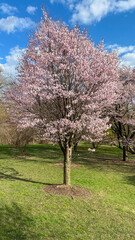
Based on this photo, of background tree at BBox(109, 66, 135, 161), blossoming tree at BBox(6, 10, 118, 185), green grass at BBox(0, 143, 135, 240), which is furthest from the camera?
background tree at BBox(109, 66, 135, 161)

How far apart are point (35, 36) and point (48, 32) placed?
665 mm

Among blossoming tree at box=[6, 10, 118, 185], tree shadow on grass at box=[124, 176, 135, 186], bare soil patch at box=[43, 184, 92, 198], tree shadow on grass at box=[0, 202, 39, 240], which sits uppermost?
blossoming tree at box=[6, 10, 118, 185]

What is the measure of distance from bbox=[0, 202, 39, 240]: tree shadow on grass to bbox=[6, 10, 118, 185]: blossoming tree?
3063 millimetres

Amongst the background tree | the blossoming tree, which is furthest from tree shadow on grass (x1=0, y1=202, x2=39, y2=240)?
the background tree

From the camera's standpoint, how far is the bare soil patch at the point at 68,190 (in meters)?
8.06

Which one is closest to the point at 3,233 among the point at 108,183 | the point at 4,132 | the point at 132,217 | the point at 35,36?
the point at 132,217

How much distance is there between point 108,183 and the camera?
10391mm

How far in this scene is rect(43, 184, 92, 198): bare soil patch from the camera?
8.06m

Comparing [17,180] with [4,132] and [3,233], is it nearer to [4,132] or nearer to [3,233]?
[3,233]

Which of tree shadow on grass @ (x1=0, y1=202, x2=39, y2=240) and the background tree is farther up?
the background tree

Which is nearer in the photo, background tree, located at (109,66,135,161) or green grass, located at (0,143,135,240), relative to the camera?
green grass, located at (0,143,135,240)

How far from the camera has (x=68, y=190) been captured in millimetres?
8352

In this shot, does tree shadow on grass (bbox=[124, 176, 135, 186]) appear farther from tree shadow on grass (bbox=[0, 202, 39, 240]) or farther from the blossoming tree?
tree shadow on grass (bbox=[0, 202, 39, 240])

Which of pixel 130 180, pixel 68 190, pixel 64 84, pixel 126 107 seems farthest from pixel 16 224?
pixel 126 107
